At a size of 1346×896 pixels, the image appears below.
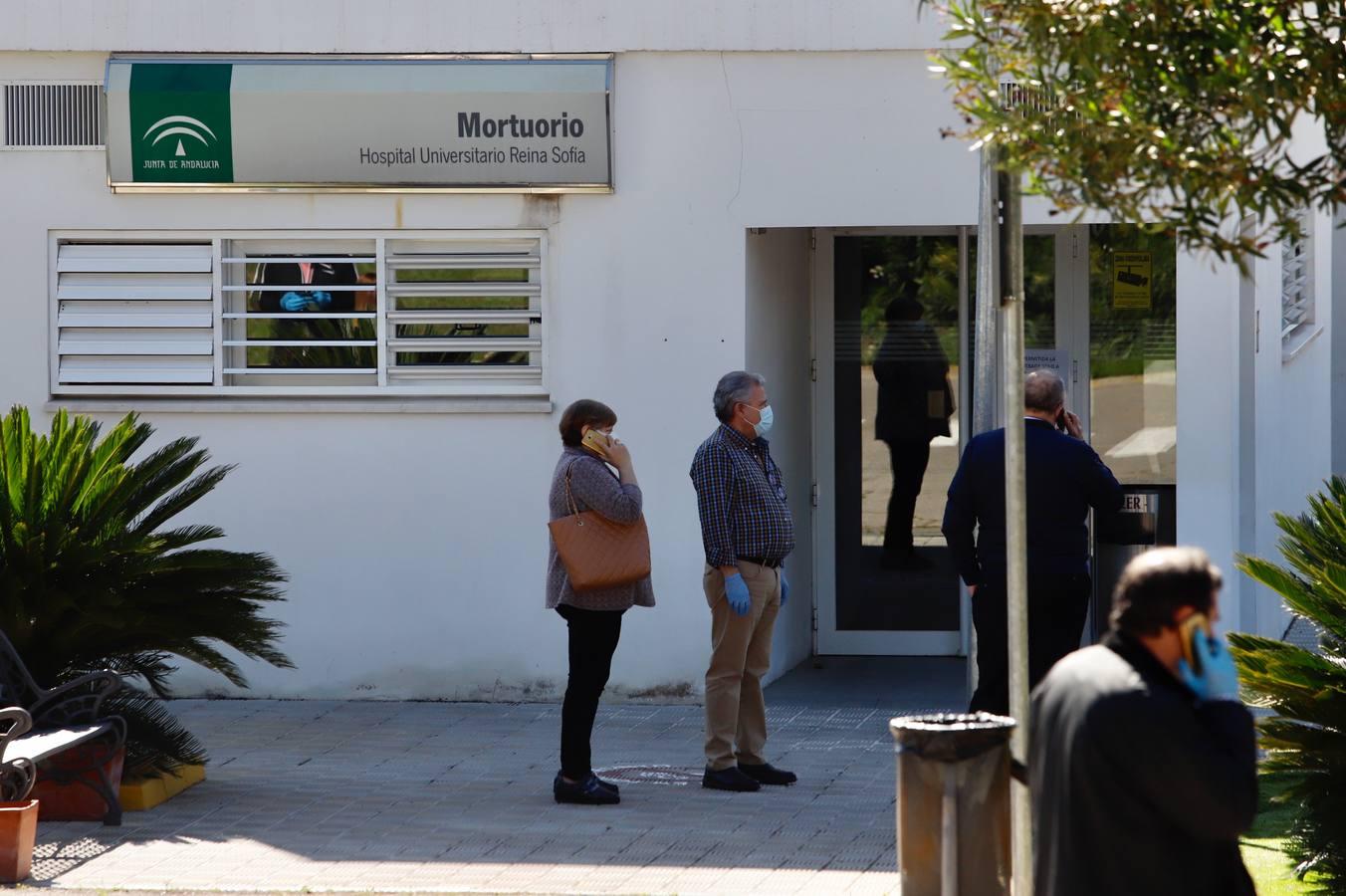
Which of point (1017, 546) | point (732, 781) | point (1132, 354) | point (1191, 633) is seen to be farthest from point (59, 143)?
point (1191, 633)

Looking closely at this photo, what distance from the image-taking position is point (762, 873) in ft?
22.0

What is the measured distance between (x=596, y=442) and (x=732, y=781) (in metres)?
1.59

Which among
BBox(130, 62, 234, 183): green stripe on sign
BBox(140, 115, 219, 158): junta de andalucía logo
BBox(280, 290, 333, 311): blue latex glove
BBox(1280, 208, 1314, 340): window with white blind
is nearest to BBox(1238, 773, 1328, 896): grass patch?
BBox(1280, 208, 1314, 340): window with white blind

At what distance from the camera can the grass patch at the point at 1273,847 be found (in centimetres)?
605

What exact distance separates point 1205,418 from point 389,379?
4.53m

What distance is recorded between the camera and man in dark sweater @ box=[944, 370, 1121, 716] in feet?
23.2

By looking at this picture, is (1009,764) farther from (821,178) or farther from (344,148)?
(344,148)

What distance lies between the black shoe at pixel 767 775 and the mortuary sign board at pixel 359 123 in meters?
3.54

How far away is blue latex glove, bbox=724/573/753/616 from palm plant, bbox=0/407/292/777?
2054 mm

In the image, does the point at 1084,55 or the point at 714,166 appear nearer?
the point at 1084,55

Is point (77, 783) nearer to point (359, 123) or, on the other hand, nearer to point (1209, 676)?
point (359, 123)

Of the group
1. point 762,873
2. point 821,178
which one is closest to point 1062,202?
point 762,873

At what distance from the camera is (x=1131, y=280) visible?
37.1 ft

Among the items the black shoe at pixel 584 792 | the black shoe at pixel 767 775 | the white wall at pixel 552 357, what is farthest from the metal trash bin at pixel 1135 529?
the black shoe at pixel 584 792
